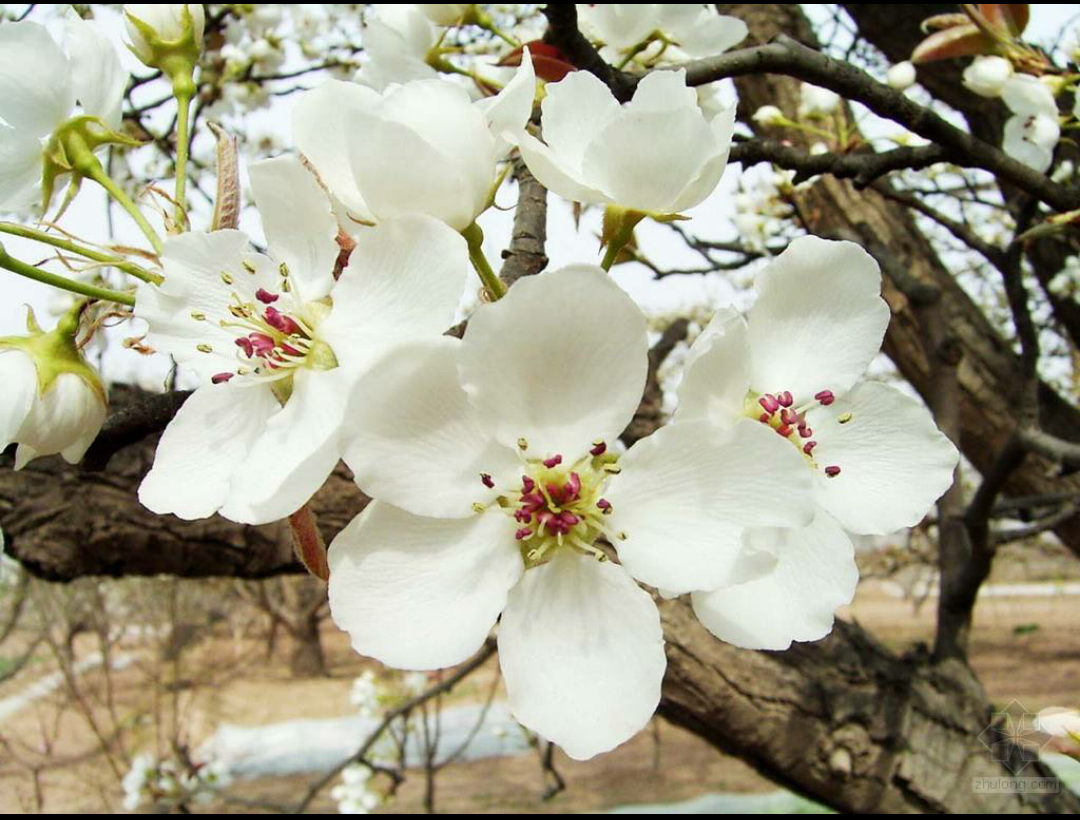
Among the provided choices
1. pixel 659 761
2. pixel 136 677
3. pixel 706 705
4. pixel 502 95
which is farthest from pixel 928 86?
pixel 136 677

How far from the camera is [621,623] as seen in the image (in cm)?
44

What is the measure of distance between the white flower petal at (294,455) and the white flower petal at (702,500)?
0.52 feet

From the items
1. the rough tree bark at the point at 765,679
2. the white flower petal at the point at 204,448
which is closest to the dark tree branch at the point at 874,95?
the white flower petal at the point at 204,448

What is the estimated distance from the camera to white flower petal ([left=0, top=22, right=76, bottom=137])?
556mm

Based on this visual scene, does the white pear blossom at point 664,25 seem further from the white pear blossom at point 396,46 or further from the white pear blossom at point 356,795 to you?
the white pear blossom at point 356,795

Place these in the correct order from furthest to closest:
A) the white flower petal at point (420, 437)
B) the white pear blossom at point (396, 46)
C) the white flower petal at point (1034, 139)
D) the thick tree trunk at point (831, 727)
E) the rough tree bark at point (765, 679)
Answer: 1. the thick tree trunk at point (831, 727)
2. the rough tree bark at point (765, 679)
3. the white flower petal at point (1034, 139)
4. the white pear blossom at point (396, 46)
5. the white flower petal at point (420, 437)

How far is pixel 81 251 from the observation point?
20.5 inches

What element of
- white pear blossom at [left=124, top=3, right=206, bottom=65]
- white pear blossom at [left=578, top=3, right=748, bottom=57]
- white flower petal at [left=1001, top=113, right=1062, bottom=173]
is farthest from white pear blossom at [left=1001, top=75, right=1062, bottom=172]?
white pear blossom at [left=124, top=3, right=206, bottom=65]

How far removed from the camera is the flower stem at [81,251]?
50 centimetres

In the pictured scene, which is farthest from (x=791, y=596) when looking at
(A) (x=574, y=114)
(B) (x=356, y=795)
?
(B) (x=356, y=795)

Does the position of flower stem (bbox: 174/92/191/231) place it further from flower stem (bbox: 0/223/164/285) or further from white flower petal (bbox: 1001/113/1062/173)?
white flower petal (bbox: 1001/113/1062/173)

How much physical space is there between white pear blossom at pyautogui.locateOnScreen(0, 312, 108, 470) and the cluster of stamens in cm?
8

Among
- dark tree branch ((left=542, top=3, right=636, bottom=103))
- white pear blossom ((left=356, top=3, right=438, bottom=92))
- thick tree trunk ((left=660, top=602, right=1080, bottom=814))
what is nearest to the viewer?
dark tree branch ((left=542, top=3, right=636, bottom=103))

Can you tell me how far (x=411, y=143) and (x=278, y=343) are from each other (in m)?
0.17
